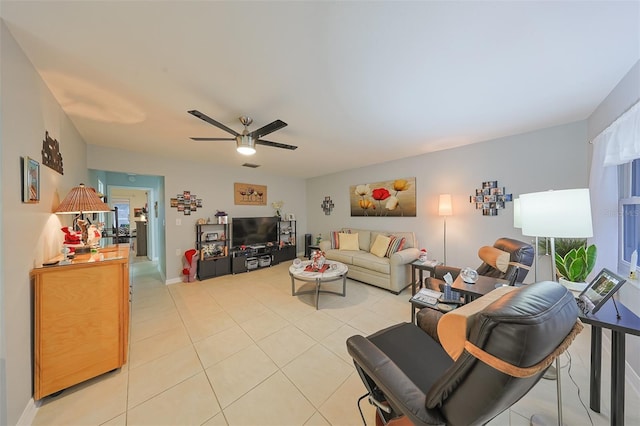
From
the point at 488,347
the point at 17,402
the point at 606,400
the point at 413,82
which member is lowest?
the point at 606,400

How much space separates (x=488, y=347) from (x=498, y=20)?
1.67 metres

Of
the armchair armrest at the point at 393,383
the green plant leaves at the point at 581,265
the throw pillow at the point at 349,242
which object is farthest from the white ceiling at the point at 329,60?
the throw pillow at the point at 349,242

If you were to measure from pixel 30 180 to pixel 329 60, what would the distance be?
86.3 inches

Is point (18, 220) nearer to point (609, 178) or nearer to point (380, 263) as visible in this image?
point (380, 263)

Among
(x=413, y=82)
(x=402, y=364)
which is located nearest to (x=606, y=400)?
(x=402, y=364)

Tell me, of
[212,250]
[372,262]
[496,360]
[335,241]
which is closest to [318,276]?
[372,262]

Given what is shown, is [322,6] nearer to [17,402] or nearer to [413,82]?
[413,82]

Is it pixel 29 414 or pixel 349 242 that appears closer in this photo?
pixel 29 414

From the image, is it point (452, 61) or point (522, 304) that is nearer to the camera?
point (522, 304)

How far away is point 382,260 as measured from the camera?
3.63 m

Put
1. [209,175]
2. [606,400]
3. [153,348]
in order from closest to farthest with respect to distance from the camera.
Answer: [606,400] → [153,348] → [209,175]

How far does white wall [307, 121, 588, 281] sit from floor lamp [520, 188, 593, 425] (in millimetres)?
1926

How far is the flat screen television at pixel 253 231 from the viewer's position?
182 inches

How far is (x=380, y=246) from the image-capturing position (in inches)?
A: 155
